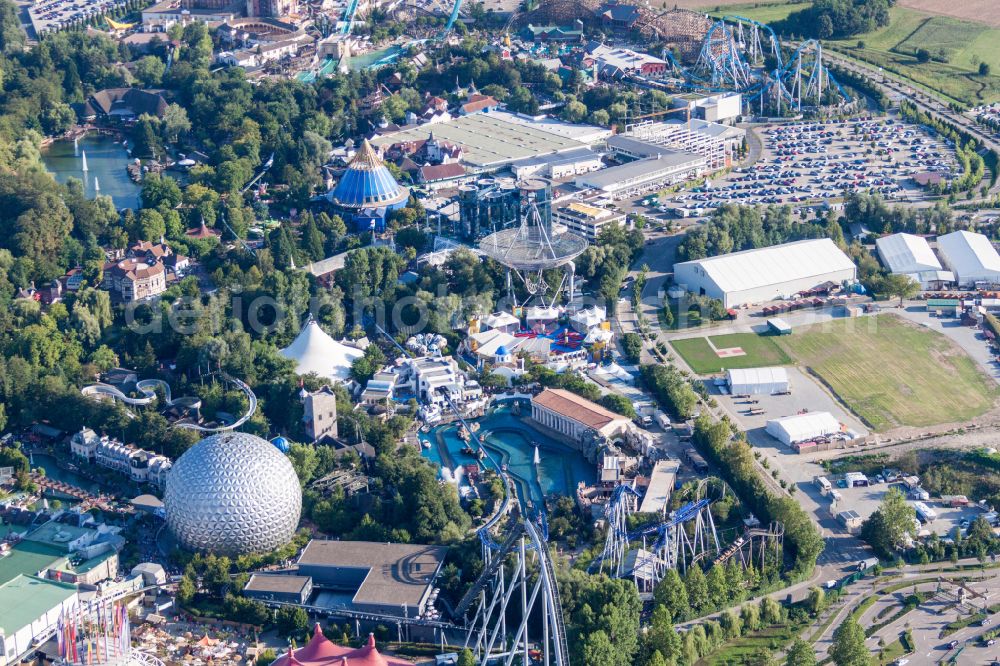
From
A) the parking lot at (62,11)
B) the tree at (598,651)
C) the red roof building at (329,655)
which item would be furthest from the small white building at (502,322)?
the parking lot at (62,11)

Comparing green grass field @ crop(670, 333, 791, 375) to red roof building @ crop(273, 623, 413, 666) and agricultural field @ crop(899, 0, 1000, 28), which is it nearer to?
red roof building @ crop(273, 623, 413, 666)

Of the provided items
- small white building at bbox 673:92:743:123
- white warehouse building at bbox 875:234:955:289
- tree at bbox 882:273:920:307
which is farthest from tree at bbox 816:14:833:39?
tree at bbox 882:273:920:307

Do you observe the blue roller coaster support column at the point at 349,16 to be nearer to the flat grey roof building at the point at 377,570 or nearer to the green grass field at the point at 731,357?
the green grass field at the point at 731,357

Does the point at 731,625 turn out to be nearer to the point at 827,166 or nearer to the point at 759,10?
the point at 827,166

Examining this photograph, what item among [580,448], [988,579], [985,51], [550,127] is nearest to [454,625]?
[580,448]

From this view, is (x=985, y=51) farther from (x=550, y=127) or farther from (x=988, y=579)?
(x=988, y=579)

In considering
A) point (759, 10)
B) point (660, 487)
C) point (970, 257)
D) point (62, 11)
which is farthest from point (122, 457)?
point (759, 10)
